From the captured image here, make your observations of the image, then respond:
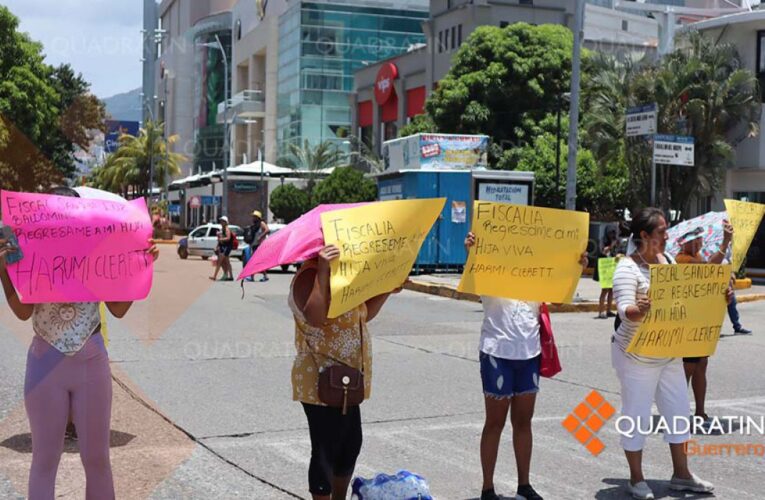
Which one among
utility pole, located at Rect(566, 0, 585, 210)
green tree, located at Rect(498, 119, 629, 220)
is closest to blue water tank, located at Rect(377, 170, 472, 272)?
utility pole, located at Rect(566, 0, 585, 210)

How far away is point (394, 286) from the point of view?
4840 mm

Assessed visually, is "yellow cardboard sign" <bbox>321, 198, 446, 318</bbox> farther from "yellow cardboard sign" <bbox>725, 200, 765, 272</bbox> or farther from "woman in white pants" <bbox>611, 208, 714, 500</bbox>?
"yellow cardboard sign" <bbox>725, 200, 765, 272</bbox>

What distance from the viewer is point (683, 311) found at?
6035mm

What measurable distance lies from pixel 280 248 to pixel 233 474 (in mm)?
2298

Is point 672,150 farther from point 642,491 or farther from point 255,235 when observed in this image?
point 642,491

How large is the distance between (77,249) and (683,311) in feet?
11.9

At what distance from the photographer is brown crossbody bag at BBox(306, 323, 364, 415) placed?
4719 millimetres

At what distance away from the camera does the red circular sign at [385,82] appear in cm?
5545

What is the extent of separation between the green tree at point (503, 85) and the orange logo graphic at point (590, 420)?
103 feet

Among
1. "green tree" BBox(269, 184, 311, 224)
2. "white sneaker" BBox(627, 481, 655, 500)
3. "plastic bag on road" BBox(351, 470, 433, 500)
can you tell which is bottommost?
"white sneaker" BBox(627, 481, 655, 500)

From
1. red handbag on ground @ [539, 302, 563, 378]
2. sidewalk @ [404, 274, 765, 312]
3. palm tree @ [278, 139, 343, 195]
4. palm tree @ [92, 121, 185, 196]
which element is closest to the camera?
red handbag on ground @ [539, 302, 563, 378]

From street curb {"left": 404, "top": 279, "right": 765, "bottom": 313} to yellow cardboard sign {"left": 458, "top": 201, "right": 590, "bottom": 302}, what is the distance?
13156mm

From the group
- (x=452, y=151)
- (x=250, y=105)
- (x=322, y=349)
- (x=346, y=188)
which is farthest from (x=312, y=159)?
(x=322, y=349)

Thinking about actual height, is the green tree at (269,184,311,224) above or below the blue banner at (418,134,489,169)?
below
